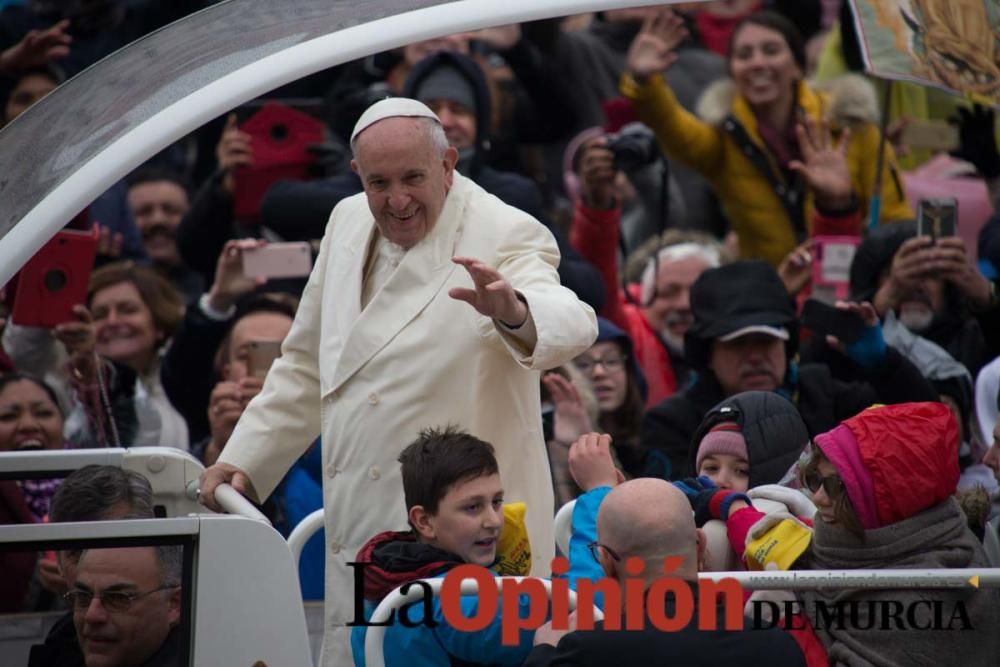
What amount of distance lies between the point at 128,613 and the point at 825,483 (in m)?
1.61

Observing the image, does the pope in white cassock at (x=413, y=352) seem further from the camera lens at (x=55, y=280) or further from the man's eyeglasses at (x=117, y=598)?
the camera lens at (x=55, y=280)

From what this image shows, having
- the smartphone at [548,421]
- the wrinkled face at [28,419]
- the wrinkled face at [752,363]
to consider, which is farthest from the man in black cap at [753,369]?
the wrinkled face at [28,419]

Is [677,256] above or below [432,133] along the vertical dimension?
above

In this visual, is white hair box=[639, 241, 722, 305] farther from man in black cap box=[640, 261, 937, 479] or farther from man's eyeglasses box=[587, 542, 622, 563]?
man's eyeglasses box=[587, 542, 622, 563]

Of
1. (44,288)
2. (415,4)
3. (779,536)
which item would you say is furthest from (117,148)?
(44,288)

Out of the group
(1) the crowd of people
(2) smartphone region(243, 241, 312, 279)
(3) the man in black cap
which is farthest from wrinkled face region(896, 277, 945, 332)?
(2) smartphone region(243, 241, 312, 279)

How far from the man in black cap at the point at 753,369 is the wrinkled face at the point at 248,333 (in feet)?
4.60

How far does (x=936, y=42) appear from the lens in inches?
226

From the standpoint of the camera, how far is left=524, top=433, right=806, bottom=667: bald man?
3.64m

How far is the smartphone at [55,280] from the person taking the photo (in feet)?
19.8

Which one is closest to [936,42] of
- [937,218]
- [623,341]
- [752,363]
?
[937,218]

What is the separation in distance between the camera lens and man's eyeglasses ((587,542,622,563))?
101 inches

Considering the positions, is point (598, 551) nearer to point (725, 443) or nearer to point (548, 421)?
point (725, 443)

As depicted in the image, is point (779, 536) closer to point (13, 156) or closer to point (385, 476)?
point (385, 476)
